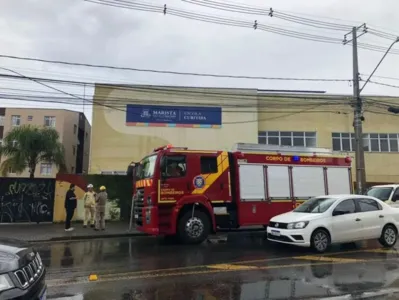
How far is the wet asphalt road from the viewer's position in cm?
642

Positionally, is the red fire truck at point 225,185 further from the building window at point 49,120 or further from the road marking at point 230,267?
the building window at point 49,120

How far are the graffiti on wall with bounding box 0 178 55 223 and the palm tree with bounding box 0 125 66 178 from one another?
1590 cm

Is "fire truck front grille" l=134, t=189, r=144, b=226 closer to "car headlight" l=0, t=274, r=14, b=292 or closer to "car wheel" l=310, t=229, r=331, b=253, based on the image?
"car wheel" l=310, t=229, r=331, b=253

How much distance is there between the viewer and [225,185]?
1297 cm

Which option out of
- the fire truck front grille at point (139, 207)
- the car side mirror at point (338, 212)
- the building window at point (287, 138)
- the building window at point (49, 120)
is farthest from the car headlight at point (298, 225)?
the building window at point (49, 120)

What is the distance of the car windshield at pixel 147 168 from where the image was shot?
12398 mm

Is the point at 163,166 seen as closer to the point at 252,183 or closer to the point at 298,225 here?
the point at 252,183

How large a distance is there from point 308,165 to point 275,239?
4.41 metres

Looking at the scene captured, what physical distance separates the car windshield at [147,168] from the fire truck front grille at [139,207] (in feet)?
1.78

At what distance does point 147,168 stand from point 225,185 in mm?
2616

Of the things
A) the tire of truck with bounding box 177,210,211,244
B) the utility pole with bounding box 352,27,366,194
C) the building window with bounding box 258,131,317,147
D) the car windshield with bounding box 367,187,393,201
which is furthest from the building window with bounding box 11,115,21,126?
the car windshield with bounding box 367,187,393,201

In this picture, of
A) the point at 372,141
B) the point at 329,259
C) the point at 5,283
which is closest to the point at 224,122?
the point at 372,141

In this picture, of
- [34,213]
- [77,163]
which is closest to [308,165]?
[34,213]

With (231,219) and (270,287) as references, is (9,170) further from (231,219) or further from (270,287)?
(270,287)
